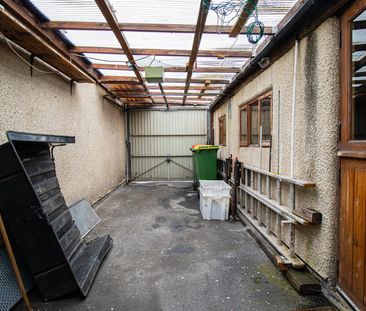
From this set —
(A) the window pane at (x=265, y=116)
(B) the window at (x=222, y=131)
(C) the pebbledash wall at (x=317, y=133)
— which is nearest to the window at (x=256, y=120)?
(A) the window pane at (x=265, y=116)

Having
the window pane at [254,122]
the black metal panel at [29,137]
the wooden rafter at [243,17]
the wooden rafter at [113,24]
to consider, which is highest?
the wooden rafter at [113,24]

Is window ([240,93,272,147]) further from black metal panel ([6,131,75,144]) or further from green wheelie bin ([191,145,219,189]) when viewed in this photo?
black metal panel ([6,131,75,144])

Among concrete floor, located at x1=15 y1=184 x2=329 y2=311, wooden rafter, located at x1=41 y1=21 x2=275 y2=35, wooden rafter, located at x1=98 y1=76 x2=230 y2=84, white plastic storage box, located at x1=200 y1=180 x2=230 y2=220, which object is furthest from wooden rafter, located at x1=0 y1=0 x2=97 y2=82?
white plastic storage box, located at x1=200 y1=180 x2=230 y2=220

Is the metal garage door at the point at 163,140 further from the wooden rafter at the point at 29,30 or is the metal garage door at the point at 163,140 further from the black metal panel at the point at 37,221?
the black metal panel at the point at 37,221

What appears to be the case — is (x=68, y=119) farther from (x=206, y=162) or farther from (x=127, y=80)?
(x=206, y=162)

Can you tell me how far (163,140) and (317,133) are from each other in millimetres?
7519

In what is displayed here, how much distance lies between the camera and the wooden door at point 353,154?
71.1 inches

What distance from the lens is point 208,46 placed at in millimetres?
3564

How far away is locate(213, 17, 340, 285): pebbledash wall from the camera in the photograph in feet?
6.91

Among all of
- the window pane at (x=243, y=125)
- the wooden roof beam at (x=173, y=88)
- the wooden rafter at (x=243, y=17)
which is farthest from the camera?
the wooden roof beam at (x=173, y=88)

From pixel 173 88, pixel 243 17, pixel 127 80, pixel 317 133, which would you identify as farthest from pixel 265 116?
pixel 127 80

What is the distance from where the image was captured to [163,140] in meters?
9.46

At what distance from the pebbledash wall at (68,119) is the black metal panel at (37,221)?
803 millimetres

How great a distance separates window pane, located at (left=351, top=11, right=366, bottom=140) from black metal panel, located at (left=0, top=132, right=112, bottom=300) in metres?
2.90
